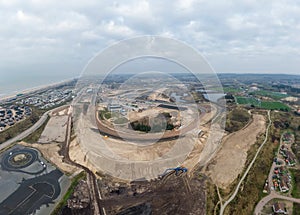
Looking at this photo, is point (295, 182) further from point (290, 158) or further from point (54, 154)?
point (54, 154)

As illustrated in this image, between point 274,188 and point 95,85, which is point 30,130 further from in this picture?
point 95,85

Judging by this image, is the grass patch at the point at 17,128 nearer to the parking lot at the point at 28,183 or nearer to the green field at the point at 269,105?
the parking lot at the point at 28,183

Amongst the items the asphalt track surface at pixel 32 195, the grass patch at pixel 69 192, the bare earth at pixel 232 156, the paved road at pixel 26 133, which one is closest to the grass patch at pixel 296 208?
the bare earth at pixel 232 156

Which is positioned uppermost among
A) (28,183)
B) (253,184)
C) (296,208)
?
(28,183)

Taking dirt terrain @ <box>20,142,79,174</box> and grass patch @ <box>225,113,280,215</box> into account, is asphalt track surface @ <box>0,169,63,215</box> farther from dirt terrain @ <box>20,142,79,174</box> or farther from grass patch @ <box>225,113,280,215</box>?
grass patch @ <box>225,113,280,215</box>

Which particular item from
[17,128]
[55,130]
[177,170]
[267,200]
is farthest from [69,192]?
[17,128]

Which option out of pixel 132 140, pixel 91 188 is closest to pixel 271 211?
pixel 91 188
